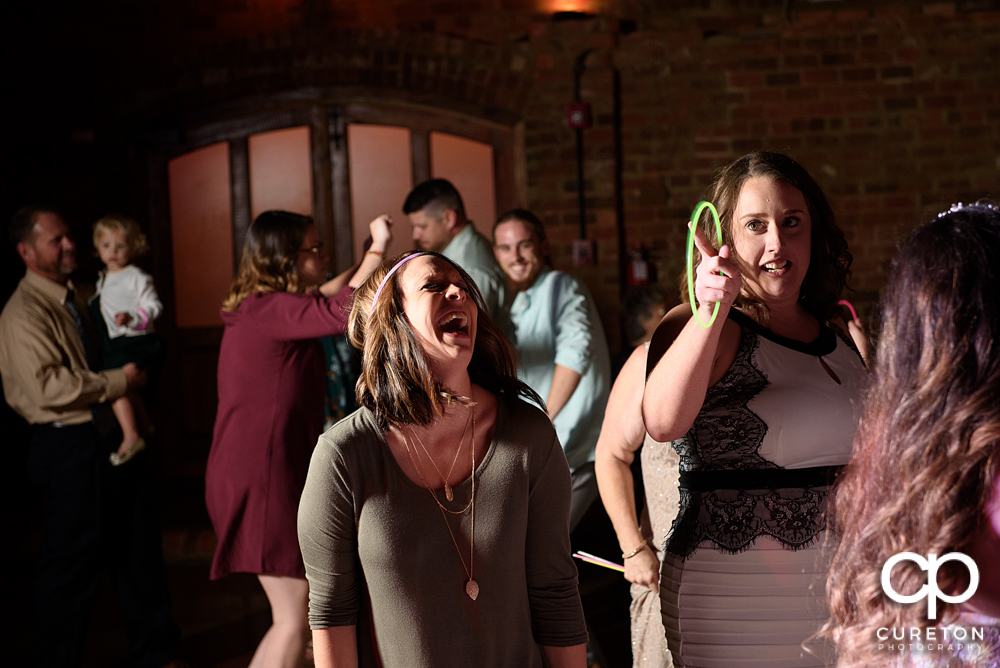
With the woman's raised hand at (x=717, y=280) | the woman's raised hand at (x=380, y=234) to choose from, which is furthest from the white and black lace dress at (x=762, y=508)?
the woman's raised hand at (x=380, y=234)

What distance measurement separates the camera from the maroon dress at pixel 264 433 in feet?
7.85

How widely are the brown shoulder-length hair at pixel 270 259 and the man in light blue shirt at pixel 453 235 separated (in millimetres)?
810

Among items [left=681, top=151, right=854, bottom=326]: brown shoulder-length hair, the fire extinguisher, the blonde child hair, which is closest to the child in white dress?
the blonde child hair

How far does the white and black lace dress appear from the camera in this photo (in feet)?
4.53

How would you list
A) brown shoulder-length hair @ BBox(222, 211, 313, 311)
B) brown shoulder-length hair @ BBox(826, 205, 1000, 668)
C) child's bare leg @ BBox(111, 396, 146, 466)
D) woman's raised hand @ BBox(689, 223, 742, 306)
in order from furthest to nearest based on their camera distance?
child's bare leg @ BBox(111, 396, 146, 466), brown shoulder-length hair @ BBox(222, 211, 313, 311), woman's raised hand @ BBox(689, 223, 742, 306), brown shoulder-length hair @ BBox(826, 205, 1000, 668)

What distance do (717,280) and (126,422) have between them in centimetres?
266

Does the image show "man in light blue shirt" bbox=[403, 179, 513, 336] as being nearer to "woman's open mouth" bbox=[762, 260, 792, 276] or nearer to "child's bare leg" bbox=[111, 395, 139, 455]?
"child's bare leg" bbox=[111, 395, 139, 455]

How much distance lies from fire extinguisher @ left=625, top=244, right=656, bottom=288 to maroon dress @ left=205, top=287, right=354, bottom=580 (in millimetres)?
2772

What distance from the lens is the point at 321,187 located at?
17.2 ft

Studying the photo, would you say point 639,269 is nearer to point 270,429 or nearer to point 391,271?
point 270,429

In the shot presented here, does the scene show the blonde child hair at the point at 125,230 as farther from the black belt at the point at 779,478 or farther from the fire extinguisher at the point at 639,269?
the black belt at the point at 779,478

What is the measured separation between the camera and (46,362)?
122 inches

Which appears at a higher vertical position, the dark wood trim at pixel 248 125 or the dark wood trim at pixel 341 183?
the dark wood trim at pixel 248 125

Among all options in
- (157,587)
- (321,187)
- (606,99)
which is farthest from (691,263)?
(321,187)
